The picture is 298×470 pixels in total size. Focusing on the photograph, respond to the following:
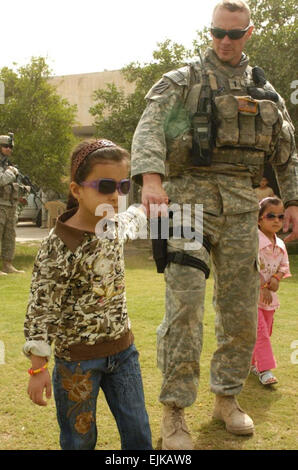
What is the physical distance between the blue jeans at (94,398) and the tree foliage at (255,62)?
971 centimetres

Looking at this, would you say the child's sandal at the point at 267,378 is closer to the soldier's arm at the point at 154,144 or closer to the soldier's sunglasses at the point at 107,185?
the soldier's arm at the point at 154,144

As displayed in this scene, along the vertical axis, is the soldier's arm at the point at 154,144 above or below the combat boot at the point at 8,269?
above

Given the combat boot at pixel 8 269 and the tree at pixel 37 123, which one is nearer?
the combat boot at pixel 8 269

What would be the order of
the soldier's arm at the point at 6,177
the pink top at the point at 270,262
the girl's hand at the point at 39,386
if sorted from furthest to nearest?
1. the soldier's arm at the point at 6,177
2. the pink top at the point at 270,262
3. the girl's hand at the point at 39,386

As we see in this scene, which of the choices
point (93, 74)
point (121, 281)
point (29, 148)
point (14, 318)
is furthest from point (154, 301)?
point (93, 74)

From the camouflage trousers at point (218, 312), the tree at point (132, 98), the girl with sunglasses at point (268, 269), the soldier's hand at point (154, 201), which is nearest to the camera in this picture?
the soldier's hand at point (154, 201)

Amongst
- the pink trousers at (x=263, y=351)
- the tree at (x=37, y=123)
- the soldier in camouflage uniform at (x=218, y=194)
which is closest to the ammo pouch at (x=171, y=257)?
the soldier in camouflage uniform at (x=218, y=194)

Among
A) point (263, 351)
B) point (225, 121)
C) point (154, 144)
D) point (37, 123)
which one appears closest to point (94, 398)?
point (154, 144)

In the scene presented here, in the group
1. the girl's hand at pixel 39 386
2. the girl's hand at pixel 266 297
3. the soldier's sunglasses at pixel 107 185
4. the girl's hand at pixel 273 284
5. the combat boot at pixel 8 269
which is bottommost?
the combat boot at pixel 8 269

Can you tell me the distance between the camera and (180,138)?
2.71m

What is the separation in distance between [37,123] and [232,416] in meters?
9.28

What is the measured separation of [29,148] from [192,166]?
27.2ft

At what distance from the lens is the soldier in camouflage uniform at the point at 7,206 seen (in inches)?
328

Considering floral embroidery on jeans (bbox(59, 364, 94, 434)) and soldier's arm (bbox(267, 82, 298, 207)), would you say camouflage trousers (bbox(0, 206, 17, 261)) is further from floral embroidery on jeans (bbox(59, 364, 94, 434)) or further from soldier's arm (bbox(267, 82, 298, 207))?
floral embroidery on jeans (bbox(59, 364, 94, 434))
